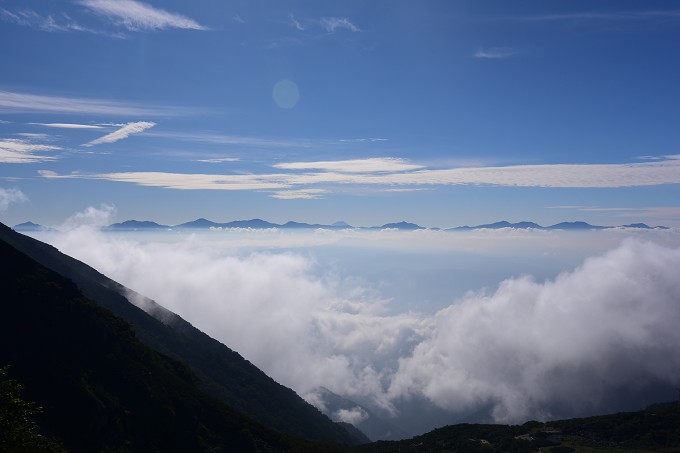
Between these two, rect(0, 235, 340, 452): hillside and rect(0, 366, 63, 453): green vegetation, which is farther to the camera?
rect(0, 235, 340, 452): hillside

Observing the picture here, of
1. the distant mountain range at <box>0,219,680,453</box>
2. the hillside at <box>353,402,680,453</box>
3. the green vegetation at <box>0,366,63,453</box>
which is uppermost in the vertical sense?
the green vegetation at <box>0,366,63,453</box>

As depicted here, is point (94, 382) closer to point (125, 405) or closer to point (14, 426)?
point (125, 405)

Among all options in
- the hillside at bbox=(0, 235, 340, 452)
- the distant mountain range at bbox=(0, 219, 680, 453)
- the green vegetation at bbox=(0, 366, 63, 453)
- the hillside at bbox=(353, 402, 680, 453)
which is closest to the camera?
the green vegetation at bbox=(0, 366, 63, 453)

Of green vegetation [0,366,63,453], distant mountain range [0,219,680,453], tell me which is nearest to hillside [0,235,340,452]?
distant mountain range [0,219,680,453]

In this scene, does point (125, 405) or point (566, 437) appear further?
point (566, 437)

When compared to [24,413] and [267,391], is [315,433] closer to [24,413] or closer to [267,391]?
[267,391]

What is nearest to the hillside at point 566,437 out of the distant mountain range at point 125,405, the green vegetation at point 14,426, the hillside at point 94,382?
the distant mountain range at point 125,405

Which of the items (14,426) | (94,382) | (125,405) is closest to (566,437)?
(125,405)

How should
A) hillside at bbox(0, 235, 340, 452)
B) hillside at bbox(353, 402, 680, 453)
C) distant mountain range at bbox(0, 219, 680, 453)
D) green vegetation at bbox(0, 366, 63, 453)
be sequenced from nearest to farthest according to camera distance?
1. green vegetation at bbox(0, 366, 63, 453)
2. hillside at bbox(0, 235, 340, 452)
3. distant mountain range at bbox(0, 219, 680, 453)
4. hillside at bbox(353, 402, 680, 453)

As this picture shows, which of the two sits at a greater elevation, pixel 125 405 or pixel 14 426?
pixel 14 426

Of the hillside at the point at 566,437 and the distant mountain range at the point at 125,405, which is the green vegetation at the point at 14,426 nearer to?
the distant mountain range at the point at 125,405

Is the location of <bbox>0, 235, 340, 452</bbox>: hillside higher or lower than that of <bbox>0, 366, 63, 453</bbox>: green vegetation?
lower

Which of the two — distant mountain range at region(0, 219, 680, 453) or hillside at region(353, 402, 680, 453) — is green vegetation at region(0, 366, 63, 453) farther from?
hillside at region(353, 402, 680, 453)

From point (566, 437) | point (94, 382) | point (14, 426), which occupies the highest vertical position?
point (14, 426)
